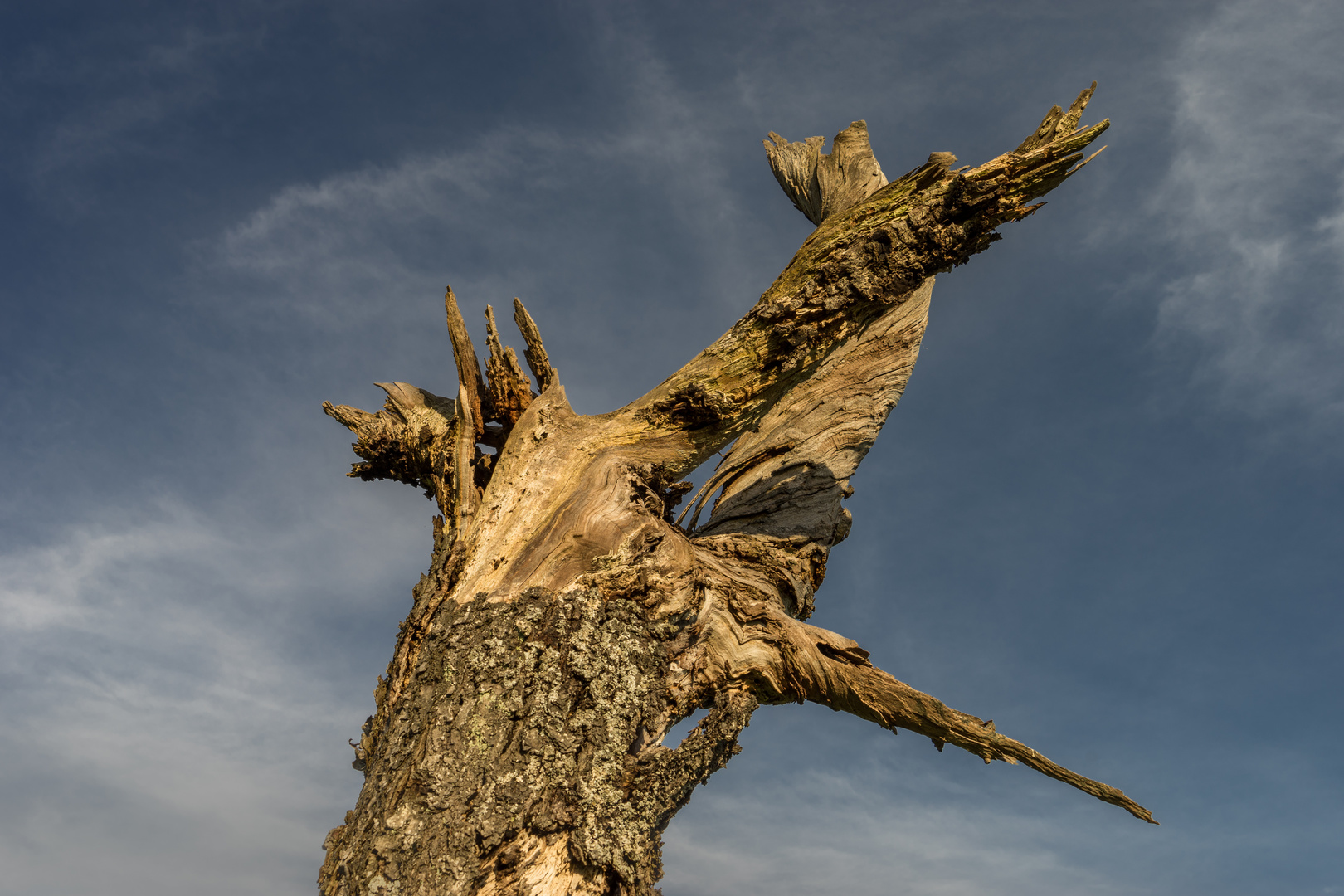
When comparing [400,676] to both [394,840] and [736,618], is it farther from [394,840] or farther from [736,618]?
[736,618]

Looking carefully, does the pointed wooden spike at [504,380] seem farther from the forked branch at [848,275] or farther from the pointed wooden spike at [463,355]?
the forked branch at [848,275]

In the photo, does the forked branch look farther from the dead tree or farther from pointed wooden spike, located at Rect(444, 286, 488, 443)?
pointed wooden spike, located at Rect(444, 286, 488, 443)

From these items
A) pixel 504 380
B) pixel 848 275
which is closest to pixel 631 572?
pixel 504 380

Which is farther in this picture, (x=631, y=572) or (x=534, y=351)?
(x=534, y=351)

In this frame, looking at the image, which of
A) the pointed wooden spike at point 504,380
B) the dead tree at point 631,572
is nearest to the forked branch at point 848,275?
the dead tree at point 631,572

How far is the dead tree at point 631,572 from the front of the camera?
2.87m

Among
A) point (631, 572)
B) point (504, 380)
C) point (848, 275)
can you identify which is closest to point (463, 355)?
point (504, 380)

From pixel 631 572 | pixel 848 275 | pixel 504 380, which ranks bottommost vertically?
pixel 631 572

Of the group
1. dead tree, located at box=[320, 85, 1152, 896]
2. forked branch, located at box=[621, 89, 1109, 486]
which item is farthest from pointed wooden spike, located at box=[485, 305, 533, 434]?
forked branch, located at box=[621, 89, 1109, 486]

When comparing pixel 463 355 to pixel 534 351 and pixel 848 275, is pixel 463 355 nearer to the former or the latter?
pixel 534 351

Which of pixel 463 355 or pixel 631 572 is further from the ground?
pixel 463 355

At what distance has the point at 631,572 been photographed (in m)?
3.56

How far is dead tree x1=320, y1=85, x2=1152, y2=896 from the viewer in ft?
9.41

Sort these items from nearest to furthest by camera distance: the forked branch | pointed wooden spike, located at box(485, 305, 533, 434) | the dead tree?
the dead tree < the forked branch < pointed wooden spike, located at box(485, 305, 533, 434)
